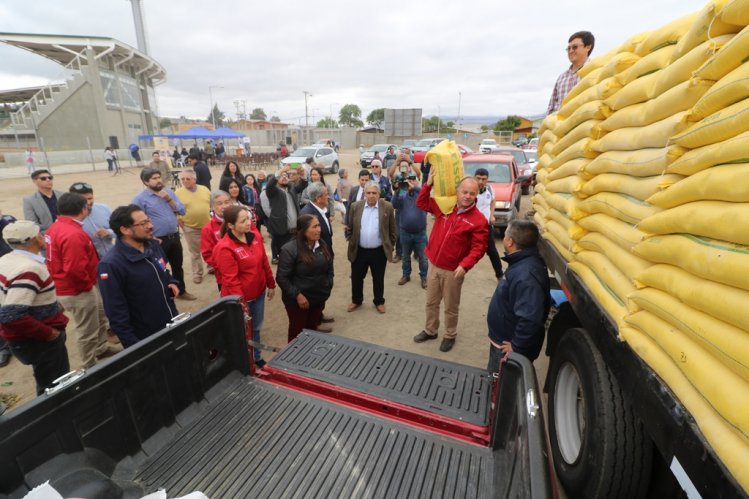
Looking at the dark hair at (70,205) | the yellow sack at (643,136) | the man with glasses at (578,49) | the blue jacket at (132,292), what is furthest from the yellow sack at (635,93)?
the dark hair at (70,205)

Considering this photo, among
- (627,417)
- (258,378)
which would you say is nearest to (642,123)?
(627,417)

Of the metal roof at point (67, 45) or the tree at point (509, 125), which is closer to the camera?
the metal roof at point (67, 45)

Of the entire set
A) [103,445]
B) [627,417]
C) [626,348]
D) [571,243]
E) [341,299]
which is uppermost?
[571,243]

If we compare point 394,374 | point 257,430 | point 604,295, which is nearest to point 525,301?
point 604,295

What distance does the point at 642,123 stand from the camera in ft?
5.79

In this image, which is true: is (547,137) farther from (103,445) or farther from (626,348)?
A: (103,445)

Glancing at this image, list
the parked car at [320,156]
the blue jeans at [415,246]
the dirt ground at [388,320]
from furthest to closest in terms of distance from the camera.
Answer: the parked car at [320,156] → the blue jeans at [415,246] → the dirt ground at [388,320]

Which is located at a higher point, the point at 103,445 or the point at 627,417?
the point at 627,417

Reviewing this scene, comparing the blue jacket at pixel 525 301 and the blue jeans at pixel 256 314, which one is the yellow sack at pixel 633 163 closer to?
the blue jacket at pixel 525 301

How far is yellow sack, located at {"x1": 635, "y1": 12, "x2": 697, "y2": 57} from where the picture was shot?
1638 mm

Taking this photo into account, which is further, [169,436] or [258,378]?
[258,378]

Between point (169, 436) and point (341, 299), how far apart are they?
3.49 meters

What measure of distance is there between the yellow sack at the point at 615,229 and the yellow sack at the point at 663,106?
0.50 m

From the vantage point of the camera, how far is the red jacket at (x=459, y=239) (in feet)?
11.9
